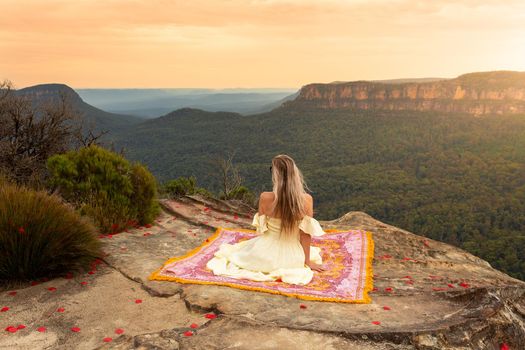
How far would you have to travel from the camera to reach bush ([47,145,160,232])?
651 centimetres

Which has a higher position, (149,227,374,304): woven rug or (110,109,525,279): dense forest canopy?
(149,227,374,304): woven rug

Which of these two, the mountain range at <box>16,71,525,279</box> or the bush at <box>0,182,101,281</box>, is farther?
the mountain range at <box>16,71,525,279</box>

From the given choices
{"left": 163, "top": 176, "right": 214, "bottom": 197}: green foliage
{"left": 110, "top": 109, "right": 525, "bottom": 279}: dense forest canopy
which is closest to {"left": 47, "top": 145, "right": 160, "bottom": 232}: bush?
{"left": 163, "top": 176, "right": 214, "bottom": 197}: green foliage

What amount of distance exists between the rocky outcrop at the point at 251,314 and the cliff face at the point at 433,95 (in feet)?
267

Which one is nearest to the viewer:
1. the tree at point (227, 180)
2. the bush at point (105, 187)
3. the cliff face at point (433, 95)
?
the bush at point (105, 187)

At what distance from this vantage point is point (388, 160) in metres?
61.2

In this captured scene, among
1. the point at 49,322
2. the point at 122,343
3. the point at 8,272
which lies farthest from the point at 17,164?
the point at 122,343

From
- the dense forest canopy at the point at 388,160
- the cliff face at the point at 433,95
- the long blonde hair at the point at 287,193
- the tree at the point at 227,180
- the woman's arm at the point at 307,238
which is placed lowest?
the dense forest canopy at the point at 388,160

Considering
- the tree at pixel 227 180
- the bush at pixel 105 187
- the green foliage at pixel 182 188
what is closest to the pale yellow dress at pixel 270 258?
the bush at pixel 105 187

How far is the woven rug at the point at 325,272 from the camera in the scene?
13.7ft

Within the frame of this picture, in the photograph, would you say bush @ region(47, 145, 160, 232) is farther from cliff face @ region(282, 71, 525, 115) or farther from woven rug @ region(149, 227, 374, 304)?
cliff face @ region(282, 71, 525, 115)

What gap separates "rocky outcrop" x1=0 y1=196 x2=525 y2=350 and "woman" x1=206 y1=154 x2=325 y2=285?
52 centimetres

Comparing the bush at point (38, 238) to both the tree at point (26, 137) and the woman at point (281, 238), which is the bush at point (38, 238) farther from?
the tree at point (26, 137)

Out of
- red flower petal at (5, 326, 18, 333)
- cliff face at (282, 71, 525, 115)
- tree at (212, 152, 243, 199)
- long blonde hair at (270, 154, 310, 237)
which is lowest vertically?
tree at (212, 152, 243, 199)
